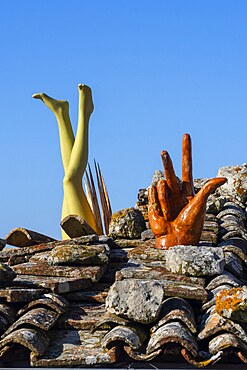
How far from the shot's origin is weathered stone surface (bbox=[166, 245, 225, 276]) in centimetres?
696

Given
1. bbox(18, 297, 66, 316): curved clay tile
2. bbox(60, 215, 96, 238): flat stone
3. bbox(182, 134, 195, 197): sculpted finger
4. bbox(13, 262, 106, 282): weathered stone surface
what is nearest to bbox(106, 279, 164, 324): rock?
bbox(18, 297, 66, 316): curved clay tile

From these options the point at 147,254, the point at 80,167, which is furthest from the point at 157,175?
the point at 147,254

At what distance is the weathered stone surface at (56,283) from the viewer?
6.86m

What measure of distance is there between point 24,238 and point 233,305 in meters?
4.43

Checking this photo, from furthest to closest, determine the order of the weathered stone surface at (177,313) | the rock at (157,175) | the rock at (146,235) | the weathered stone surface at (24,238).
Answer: the rock at (157,175), the weathered stone surface at (24,238), the rock at (146,235), the weathered stone surface at (177,313)

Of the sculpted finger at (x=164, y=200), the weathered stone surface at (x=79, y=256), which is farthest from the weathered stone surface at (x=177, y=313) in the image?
the sculpted finger at (x=164, y=200)

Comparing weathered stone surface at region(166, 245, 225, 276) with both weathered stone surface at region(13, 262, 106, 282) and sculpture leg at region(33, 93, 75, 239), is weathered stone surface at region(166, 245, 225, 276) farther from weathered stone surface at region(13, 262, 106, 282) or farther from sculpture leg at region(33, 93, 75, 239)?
sculpture leg at region(33, 93, 75, 239)

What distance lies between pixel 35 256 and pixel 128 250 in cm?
109

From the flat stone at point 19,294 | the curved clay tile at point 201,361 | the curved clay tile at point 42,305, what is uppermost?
the flat stone at point 19,294

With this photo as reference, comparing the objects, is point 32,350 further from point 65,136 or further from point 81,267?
point 65,136

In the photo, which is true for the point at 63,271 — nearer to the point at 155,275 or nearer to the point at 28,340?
the point at 155,275

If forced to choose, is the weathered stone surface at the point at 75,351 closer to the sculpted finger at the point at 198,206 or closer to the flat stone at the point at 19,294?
the flat stone at the point at 19,294

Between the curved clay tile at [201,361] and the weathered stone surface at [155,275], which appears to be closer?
the curved clay tile at [201,361]

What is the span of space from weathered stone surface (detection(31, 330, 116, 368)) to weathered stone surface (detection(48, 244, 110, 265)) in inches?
48.3
